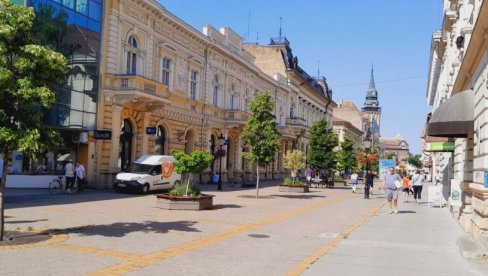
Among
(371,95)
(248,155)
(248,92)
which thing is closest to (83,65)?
(248,155)

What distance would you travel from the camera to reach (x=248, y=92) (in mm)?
47219

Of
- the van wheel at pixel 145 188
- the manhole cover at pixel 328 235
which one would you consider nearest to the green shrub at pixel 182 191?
the manhole cover at pixel 328 235

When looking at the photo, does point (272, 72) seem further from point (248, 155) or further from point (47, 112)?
point (47, 112)

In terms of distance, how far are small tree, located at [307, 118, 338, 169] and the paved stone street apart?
2426 centimetres

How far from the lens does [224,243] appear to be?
10773mm

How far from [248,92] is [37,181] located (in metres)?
26.4

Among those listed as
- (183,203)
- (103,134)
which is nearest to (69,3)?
(103,134)

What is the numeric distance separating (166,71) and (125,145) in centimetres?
619

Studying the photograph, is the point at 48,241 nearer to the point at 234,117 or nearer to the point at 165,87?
the point at 165,87

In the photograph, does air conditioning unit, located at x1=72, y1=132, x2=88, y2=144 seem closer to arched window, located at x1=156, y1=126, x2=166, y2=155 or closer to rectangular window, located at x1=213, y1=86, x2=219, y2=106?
arched window, located at x1=156, y1=126, x2=166, y2=155

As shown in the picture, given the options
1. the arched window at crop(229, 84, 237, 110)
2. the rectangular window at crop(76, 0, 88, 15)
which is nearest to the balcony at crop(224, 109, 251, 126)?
the arched window at crop(229, 84, 237, 110)

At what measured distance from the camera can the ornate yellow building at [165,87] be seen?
26922 millimetres

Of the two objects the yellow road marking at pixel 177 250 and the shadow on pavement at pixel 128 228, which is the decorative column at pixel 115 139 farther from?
the shadow on pavement at pixel 128 228

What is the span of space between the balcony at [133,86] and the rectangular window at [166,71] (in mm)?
4259
